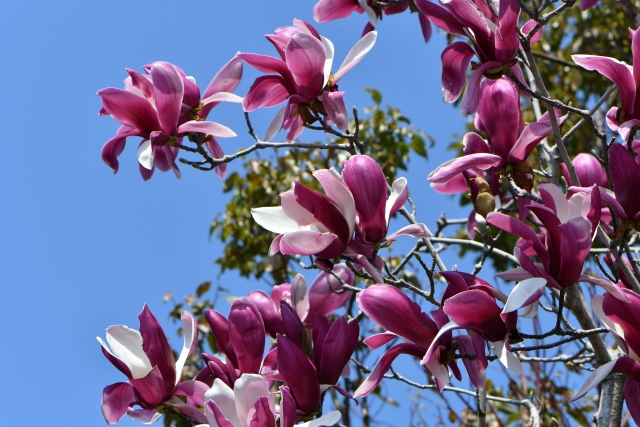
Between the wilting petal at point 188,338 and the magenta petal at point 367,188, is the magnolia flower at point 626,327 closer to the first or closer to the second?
the magenta petal at point 367,188

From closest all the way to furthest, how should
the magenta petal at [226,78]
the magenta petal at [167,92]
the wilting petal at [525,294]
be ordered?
the wilting petal at [525,294], the magenta petal at [167,92], the magenta petal at [226,78]

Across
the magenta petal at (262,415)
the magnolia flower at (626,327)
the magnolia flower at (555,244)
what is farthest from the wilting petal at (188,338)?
the magnolia flower at (626,327)

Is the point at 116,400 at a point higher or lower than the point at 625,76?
lower

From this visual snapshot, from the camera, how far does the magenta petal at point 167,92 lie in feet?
4.89

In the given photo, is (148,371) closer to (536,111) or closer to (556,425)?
(556,425)

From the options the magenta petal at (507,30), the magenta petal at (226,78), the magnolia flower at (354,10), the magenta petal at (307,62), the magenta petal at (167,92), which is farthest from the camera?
the magnolia flower at (354,10)

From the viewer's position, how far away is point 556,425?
1.37 m

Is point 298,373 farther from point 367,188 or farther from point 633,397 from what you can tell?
point 633,397

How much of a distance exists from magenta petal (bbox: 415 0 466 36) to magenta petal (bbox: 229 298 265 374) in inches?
26.4

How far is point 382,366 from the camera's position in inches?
43.6

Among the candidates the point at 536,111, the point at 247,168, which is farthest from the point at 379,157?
the point at 536,111

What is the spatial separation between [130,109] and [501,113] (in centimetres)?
81

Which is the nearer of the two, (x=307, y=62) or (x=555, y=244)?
(x=555, y=244)

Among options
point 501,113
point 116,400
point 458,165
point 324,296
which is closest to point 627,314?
point 458,165
